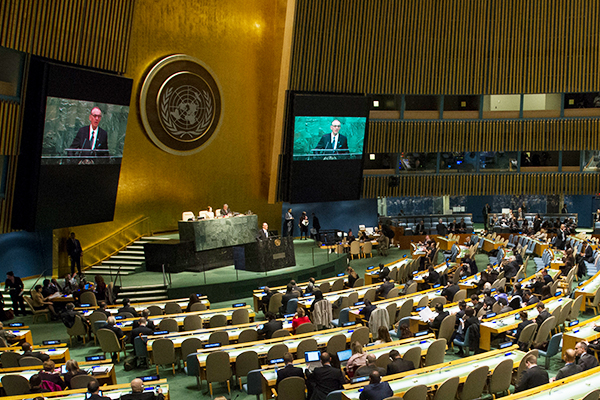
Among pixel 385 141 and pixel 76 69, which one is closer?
pixel 76 69

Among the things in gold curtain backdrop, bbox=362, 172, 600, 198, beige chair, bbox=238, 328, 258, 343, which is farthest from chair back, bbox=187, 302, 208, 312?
gold curtain backdrop, bbox=362, 172, 600, 198

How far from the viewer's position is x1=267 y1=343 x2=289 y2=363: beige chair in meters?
8.95

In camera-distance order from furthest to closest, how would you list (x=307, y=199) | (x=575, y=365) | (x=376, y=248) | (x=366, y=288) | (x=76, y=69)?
1. (x=376, y=248)
2. (x=307, y=199)
3. (x=76, y=69)
4. (x=366, y=288)
5. (x=575, y=365)

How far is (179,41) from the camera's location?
66.6 feet

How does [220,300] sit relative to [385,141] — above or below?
below

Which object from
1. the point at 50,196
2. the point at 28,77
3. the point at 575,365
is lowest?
the point at 575,365

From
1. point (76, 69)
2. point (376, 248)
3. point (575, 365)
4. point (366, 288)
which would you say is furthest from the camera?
point (376, 248)

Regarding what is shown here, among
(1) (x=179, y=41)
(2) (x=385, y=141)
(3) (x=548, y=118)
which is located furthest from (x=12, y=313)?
(3) (x=548, y=118)

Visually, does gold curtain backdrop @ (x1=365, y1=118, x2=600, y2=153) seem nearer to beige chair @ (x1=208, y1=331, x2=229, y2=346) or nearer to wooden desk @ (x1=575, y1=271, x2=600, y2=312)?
wooden desk @ (x1=575, y1=271, x2=600, y2=312)

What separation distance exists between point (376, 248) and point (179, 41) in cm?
1188

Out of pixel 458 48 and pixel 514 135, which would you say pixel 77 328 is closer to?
pixel 458 48

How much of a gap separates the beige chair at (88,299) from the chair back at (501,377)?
395 inches

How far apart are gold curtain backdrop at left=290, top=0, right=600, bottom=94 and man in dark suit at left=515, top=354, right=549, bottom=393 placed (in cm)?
1653

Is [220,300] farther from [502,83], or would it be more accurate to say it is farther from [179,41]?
[502,83]
